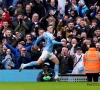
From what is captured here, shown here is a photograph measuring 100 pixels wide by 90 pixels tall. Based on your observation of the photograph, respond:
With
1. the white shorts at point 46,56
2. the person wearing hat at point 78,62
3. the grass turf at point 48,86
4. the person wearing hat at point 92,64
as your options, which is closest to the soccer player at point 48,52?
the white shorts at point 46,56

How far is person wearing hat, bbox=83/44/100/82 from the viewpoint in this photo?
19578 mm

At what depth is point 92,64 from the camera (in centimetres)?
1969

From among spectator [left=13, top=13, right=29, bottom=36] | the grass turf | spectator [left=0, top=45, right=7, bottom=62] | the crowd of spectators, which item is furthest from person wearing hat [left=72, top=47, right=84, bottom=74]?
the grass turf

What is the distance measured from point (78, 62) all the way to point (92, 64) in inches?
58.5

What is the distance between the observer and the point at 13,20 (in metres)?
24.7

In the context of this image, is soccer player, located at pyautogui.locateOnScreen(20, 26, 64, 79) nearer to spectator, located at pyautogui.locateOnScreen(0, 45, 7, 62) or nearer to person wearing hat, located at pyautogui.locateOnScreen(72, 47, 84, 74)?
person wearing hat, located at pyautogui.locateOnScreen(72, 47, 84, 74)

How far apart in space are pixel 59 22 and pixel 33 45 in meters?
2.23

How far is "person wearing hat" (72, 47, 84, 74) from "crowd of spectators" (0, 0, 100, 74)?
0.11 metres

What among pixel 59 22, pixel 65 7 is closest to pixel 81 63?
pixel 59 22

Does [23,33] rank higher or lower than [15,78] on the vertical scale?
higher

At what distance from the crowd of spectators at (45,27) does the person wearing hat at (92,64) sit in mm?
1529

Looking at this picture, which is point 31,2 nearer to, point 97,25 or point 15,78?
point 97,25

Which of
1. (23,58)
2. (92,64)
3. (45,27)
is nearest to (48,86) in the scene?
(92,64)

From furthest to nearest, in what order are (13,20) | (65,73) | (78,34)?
(13,20), (78,34), (65,73)
